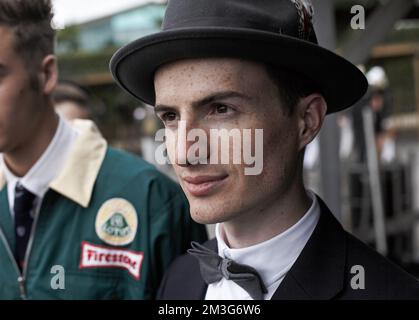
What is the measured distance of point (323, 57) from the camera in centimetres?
149

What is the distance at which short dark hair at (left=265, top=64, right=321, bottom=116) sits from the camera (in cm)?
150

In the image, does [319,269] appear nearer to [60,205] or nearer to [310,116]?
[310,116]

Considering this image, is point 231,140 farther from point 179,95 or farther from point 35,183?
point 35,183

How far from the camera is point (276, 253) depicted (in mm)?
1545

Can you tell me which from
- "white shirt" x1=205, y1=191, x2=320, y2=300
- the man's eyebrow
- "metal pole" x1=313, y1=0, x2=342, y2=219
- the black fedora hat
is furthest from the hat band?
"metal pole" x1=313, y1=0, x2=342, y2=219

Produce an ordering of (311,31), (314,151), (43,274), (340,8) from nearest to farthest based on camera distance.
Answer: (311,31) → (43,274) → (314,151) → (340,8)

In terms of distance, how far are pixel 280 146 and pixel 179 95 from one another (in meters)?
0.27

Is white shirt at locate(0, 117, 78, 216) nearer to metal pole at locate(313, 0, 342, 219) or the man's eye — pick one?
the man's eye

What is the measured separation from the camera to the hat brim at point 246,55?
1402 mm

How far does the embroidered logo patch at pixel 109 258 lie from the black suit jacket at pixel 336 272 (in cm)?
66

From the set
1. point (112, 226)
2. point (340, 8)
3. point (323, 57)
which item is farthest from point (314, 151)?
point (323, 57)

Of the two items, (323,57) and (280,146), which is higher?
(323,57)

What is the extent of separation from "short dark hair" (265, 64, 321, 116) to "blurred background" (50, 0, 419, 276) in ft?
1.54

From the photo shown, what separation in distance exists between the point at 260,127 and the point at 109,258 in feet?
2.77
